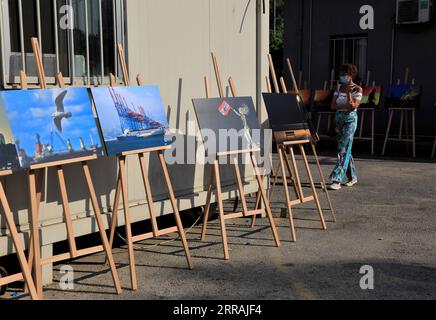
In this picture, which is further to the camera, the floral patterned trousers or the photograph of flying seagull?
the floral patterned trousers

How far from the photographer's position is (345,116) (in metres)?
7.96

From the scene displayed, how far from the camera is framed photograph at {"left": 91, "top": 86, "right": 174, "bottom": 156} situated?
A: 4148mm

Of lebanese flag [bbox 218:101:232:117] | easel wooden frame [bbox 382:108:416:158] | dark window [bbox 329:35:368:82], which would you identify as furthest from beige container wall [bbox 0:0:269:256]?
dark window [bbox 329:35:368:82]

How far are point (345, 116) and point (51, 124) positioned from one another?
17.1 feet

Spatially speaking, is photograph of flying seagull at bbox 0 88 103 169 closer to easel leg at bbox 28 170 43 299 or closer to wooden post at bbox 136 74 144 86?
easel leg at bbox 28 170 43 299

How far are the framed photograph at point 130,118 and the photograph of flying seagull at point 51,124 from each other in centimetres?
10

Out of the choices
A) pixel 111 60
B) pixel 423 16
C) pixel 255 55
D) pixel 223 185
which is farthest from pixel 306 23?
pixel 111 60

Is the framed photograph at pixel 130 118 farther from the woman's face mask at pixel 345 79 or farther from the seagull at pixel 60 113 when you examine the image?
the woman's face mask at pixel 345 79

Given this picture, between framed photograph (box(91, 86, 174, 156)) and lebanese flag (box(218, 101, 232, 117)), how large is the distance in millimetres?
779

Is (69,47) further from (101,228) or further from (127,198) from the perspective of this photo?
(101,228)

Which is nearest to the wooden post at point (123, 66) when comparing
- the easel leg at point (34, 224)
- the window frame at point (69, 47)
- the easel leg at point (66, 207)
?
the window frame at point (69, 47)

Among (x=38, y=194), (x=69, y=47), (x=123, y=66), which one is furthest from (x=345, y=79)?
(x=38, y=194)

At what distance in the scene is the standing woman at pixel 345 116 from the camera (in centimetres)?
778
